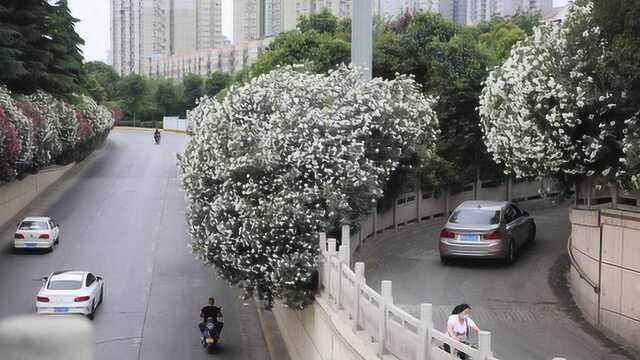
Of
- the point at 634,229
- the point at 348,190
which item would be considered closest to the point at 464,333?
the point at 634,229

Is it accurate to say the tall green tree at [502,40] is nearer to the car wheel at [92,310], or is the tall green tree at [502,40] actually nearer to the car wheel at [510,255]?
the car wheel at [510,255]

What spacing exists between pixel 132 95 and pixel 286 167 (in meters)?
110

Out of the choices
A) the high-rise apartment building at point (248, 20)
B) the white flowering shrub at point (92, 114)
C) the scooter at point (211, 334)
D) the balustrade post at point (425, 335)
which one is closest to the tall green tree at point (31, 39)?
the white flowering shrub at point (92, 114)

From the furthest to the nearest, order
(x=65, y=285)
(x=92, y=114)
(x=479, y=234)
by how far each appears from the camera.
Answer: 1. (x=92, y=114)
2. (x=65, y=285)
3. (x=479, y=234)

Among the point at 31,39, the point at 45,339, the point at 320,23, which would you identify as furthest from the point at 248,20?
the point at 45,339

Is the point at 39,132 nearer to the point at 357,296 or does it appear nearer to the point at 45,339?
the point at 357,296

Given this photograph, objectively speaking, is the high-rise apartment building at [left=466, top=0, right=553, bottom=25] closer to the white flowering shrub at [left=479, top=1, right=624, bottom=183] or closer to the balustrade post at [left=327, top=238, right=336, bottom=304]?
the white flowering shrub at [left=479, top=1, right=624, bottom=183]

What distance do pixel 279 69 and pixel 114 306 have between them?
7865mm

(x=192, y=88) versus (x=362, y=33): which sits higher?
(x=192, y=88)

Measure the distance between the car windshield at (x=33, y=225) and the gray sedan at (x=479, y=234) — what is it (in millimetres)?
15841

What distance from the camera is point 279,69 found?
2080 cm

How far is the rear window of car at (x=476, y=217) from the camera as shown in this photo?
19328 millimetres

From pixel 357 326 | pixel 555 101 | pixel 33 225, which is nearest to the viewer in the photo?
pixel 357 326

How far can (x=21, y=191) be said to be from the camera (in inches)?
1550
